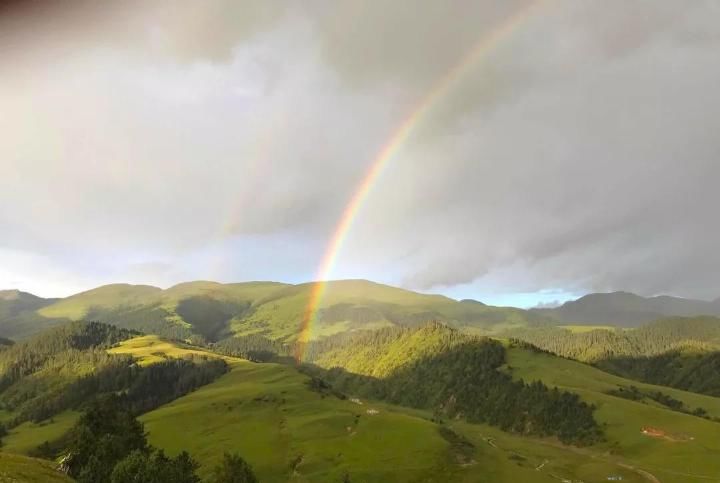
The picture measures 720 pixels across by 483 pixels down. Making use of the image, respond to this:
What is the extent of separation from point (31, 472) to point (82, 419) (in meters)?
52.5

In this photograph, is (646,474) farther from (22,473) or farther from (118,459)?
(22,473)

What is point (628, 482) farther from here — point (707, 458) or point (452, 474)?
point (452, 474)

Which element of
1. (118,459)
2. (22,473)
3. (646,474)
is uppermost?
(22,473)

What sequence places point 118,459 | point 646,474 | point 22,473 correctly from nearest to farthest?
1. point 22,473
2. point 118,459
3. point 646,474

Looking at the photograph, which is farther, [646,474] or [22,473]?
[646,474]

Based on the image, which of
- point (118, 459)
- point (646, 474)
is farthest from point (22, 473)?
point (646, 474)

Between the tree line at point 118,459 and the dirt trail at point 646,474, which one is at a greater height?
the tree line at point 118,459

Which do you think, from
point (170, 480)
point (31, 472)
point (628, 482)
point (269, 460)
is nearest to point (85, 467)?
point (170, 480)

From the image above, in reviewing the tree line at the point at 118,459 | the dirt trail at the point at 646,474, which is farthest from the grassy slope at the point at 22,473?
the dirt trail at the point at 646,474

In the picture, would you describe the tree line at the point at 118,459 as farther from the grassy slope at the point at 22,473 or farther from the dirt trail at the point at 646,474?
the dirt trail at the point at 646,474

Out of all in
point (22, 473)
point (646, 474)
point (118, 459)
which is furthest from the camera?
point (646, 474)

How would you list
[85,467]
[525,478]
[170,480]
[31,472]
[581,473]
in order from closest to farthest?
[31,472] → [170,480] → [85,467] → [525,478] → [581,473]

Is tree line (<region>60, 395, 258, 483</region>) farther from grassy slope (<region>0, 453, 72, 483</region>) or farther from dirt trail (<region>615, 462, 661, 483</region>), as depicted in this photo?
dirt trail (<region>615, 462, 661, 483</region>)

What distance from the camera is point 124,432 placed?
107625 mm
